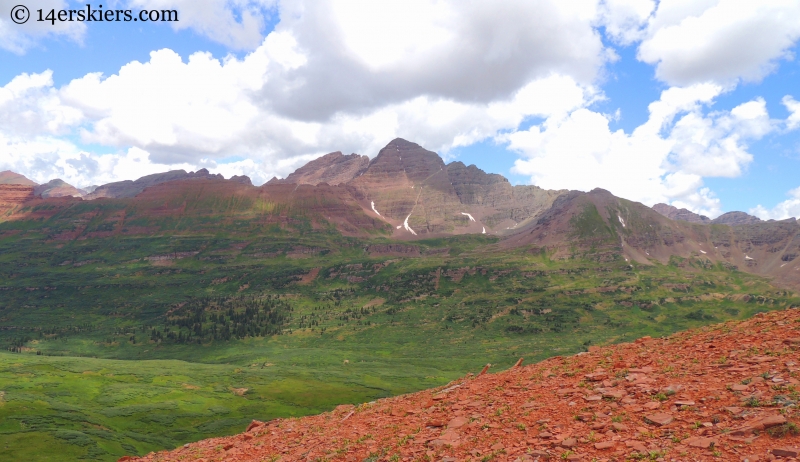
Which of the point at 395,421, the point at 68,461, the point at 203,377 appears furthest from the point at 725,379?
the point at 203,377

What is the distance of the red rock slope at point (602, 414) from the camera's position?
1691 centimetres

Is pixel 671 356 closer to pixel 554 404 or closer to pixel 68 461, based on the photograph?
pixel 554 404

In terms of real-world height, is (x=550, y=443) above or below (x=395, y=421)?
above

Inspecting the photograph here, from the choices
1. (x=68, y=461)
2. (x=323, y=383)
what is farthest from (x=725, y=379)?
(x=323, y=383)

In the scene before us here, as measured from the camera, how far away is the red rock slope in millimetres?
16906

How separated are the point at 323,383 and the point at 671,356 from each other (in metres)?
129

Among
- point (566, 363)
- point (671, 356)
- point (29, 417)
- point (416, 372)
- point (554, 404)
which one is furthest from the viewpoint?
point (416, 372)

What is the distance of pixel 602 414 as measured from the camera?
798 inches

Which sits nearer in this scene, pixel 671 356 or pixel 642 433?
pixel 642 433

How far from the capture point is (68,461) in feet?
198

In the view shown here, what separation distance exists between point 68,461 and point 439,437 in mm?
65019

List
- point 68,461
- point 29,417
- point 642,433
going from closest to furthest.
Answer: point 642,433, point 68,461, point 29,417

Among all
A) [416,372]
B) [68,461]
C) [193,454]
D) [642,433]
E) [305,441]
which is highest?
[642,433]

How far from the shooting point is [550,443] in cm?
1862
